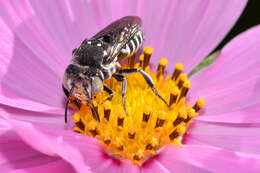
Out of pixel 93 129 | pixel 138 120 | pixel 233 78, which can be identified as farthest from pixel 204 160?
pixel 233 78

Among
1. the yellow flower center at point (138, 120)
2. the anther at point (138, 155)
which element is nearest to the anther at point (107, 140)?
the yellow flower center at point (138, 120)

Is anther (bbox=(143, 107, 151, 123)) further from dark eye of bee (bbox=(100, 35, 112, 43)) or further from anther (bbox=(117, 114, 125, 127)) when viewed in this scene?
dark eye of bee (bbox=(100, 35, 112, 43))

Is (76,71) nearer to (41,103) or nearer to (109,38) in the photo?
(109,38)

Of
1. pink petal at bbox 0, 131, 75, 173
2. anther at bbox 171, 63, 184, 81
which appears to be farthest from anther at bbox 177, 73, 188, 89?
pink petal at bbox 0, 131, 75, 173

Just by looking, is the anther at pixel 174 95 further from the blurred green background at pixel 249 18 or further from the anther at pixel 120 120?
the blurred green background at pixel 249 18

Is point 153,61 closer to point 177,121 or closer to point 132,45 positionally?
point 132,45
